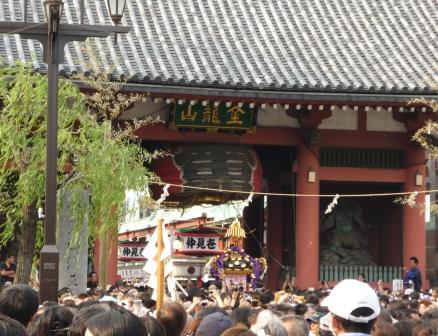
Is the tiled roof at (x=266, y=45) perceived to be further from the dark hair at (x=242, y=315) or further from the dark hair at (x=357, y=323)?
the dark hair at (x=357, y=323)

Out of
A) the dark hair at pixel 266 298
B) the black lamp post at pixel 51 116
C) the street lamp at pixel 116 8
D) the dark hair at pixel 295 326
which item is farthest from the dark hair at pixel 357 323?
the street lamp at pixel 116 8

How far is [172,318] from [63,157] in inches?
379

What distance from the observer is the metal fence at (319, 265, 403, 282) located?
26719 mm

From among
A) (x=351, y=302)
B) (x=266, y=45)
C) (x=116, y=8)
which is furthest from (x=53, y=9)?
(x=266, y=45)

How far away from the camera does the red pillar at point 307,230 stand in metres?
26.0

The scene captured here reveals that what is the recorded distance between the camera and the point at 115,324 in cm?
593

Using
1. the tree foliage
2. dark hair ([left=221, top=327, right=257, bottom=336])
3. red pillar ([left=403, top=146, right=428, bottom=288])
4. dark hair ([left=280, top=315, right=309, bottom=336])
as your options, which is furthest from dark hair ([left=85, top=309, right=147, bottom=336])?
red pillar ([left=403, top=146, right=428, bottom=288])

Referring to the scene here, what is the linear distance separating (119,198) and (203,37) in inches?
379

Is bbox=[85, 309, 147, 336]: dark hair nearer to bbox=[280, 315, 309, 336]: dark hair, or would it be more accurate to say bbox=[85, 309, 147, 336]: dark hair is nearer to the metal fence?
bbox=[280, 315, 309, 336]: dark hair

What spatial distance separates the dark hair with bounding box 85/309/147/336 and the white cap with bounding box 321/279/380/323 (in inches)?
42.8

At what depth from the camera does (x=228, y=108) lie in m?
25.9

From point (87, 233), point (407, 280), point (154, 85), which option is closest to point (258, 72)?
point (154, 85)

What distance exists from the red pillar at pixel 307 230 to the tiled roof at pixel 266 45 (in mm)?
2184

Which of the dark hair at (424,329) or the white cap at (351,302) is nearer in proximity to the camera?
the white cap at (351,302)
